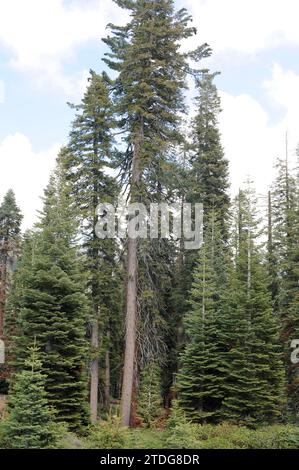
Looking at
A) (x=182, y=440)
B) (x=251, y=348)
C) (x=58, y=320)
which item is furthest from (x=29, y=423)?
(x=251, y=348)

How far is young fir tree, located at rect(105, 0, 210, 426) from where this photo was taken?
21.2 meters

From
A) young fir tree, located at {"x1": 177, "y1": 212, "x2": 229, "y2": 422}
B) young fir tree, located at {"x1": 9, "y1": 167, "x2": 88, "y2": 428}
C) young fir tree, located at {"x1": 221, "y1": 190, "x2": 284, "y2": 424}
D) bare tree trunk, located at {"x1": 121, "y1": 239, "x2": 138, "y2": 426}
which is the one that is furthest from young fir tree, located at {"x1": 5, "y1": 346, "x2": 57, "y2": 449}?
young fir tree, located at {"x1": 221, "y1": 190, "x2": 284, "y2": 424}

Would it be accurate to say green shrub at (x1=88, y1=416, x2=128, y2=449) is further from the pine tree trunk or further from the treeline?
the pine tree trunk

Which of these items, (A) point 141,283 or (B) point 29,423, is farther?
(A) point 141,283

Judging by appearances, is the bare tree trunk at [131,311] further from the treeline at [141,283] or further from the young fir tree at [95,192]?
the young fir tree at [95,192]

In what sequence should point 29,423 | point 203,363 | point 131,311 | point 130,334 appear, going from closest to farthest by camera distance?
point 29,423
point 130,334
point 131,311
point 203,363

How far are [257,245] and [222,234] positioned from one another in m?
5.69

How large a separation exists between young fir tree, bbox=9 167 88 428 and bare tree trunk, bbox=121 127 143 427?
88.1 inches

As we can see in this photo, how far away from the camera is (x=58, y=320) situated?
1870 centimetres

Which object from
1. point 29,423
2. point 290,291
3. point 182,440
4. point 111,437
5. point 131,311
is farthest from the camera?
point 290,291

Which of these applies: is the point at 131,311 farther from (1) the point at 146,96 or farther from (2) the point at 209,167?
(2) the point at 209,167

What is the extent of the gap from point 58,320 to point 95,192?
7651mm

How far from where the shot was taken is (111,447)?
570 inches
